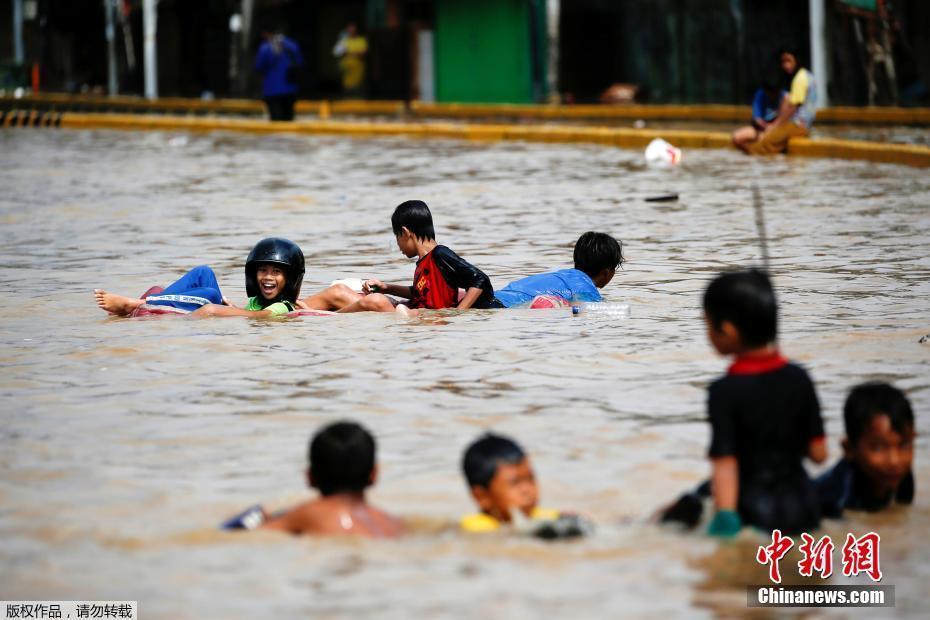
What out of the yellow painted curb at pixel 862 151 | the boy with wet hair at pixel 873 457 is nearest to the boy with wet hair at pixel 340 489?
the boy with wet hair at pixel 873 457

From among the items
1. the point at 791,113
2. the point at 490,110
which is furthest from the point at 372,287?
the point at 490,110

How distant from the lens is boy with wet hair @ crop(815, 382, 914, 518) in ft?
18.7

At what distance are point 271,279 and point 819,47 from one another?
1949 centimetres

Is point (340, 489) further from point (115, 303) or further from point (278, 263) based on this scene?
point (115, 303)

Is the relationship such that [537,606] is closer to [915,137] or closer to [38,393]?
[38,393]

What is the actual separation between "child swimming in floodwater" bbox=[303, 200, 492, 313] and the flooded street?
0.54 ft

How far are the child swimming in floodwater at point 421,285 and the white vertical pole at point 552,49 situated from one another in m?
24.3

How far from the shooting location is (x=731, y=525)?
540cm

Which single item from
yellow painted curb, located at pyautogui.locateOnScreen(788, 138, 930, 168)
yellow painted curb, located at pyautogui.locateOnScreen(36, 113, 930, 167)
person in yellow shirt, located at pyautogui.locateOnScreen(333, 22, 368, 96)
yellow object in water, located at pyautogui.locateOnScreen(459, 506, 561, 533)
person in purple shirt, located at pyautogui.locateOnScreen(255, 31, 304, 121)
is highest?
person in yellow shirt, located at pyautogui.locateOnScreen(333, 22, 368, 96)

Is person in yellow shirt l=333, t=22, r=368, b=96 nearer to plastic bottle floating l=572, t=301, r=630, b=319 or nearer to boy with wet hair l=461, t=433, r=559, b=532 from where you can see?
plastic bottle floating l=572, t=301, r=630, b=319

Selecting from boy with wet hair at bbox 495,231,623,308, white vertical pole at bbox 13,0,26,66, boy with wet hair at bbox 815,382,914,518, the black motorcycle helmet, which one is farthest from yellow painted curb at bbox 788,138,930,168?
white vertical pole at bbox 13,0,26,66

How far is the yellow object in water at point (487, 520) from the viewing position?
561cm

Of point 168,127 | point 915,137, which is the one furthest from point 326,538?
point 168,127

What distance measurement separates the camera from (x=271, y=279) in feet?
33.5
